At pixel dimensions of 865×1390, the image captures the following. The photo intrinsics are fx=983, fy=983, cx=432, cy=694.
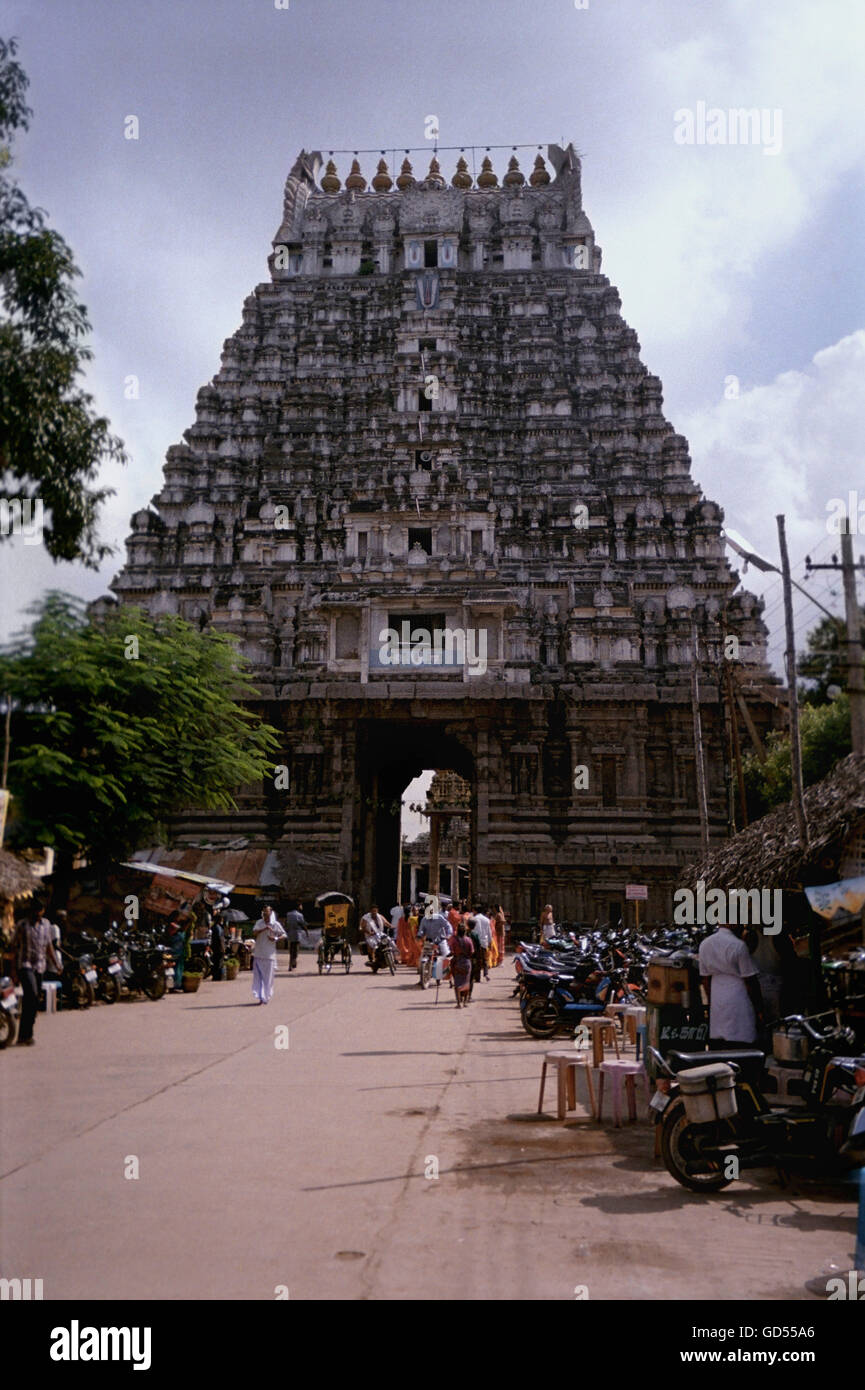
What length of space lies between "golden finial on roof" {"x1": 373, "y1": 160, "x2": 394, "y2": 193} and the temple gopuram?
12250mm

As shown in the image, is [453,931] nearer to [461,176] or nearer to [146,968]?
[146,968]

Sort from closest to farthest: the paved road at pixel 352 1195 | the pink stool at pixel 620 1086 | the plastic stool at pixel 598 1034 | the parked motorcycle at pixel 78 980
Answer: the paved road at pixel 352 1195
the pink stool at pixel 620 1086
the plastic stool at pixel 598 1034
the parked motorcycle at pixel 78 980

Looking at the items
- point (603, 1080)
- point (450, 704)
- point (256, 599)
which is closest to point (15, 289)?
point (603, 1080)

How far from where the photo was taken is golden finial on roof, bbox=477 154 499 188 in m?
59.6

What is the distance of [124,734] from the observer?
60.3 feet

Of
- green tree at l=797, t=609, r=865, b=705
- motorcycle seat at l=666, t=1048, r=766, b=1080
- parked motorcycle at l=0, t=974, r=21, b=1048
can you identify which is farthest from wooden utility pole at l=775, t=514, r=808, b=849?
green tree at l=797, t=609, r=865, b=705

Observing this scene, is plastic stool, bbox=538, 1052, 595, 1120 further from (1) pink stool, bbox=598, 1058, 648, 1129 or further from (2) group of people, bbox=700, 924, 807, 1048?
Answer: (2) group of people, bbox=700, 924, 807, 1048

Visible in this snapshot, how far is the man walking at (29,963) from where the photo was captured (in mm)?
12938

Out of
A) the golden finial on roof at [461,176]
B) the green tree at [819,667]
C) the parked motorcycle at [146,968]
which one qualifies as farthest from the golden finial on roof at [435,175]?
the parked motorcycle at [146,968]

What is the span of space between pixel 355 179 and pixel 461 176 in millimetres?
6471

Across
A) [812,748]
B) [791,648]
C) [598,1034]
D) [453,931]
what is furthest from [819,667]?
[598,1034]

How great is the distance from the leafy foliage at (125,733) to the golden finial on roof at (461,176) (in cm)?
4695

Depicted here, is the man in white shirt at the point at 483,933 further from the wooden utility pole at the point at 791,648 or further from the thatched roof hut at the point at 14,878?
the thatched roof hut at the point at 14,878

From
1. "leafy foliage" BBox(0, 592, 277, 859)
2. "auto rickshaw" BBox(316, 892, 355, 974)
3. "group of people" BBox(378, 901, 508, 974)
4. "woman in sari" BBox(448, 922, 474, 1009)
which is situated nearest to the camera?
"leafy foliage" BBox(0, 592, 277, 859)
